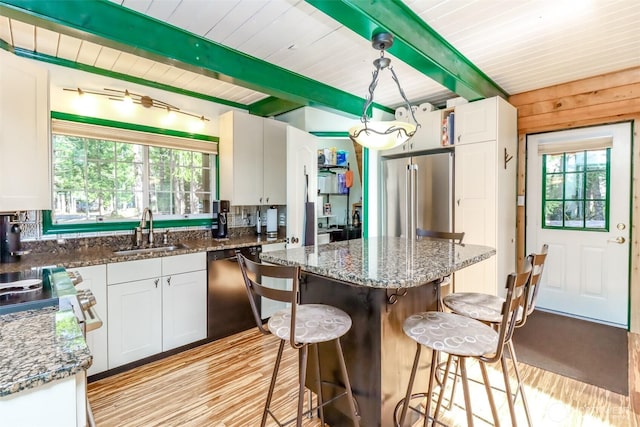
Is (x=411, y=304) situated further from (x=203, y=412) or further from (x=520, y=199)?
(x=520, y=199)

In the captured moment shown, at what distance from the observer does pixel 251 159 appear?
3.41m

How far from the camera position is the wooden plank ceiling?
1.81m

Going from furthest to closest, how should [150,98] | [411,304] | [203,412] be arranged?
[150,98] < [203,412] < [411,304]

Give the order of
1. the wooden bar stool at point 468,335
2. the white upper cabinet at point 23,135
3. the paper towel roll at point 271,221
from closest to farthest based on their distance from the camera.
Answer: the wooden bar stool at point 468,335 < the white upper cabinet at point 23,135 < the paper towel roll at point 271,221

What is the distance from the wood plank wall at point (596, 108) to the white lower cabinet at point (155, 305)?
11.9ft

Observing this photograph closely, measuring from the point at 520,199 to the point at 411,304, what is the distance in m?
2.63

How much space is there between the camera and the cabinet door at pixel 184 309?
2.59 m

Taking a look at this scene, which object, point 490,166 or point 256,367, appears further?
point 490,166

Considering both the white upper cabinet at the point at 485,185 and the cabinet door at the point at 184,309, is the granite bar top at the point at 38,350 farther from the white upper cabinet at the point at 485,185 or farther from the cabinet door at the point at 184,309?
the white upper cabinet at the point at 485,185

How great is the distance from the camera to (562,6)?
1842 millimetres

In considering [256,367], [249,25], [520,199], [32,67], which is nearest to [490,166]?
[520,199]


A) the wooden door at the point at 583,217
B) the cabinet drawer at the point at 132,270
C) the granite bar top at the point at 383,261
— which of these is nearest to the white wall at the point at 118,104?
the cabinet drawer at the point at 132,270

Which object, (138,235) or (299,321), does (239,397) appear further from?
(138,235)

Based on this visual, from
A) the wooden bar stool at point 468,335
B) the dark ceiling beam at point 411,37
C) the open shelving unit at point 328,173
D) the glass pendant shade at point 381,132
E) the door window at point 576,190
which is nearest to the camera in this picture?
the wooden bar stool at point 468,335
